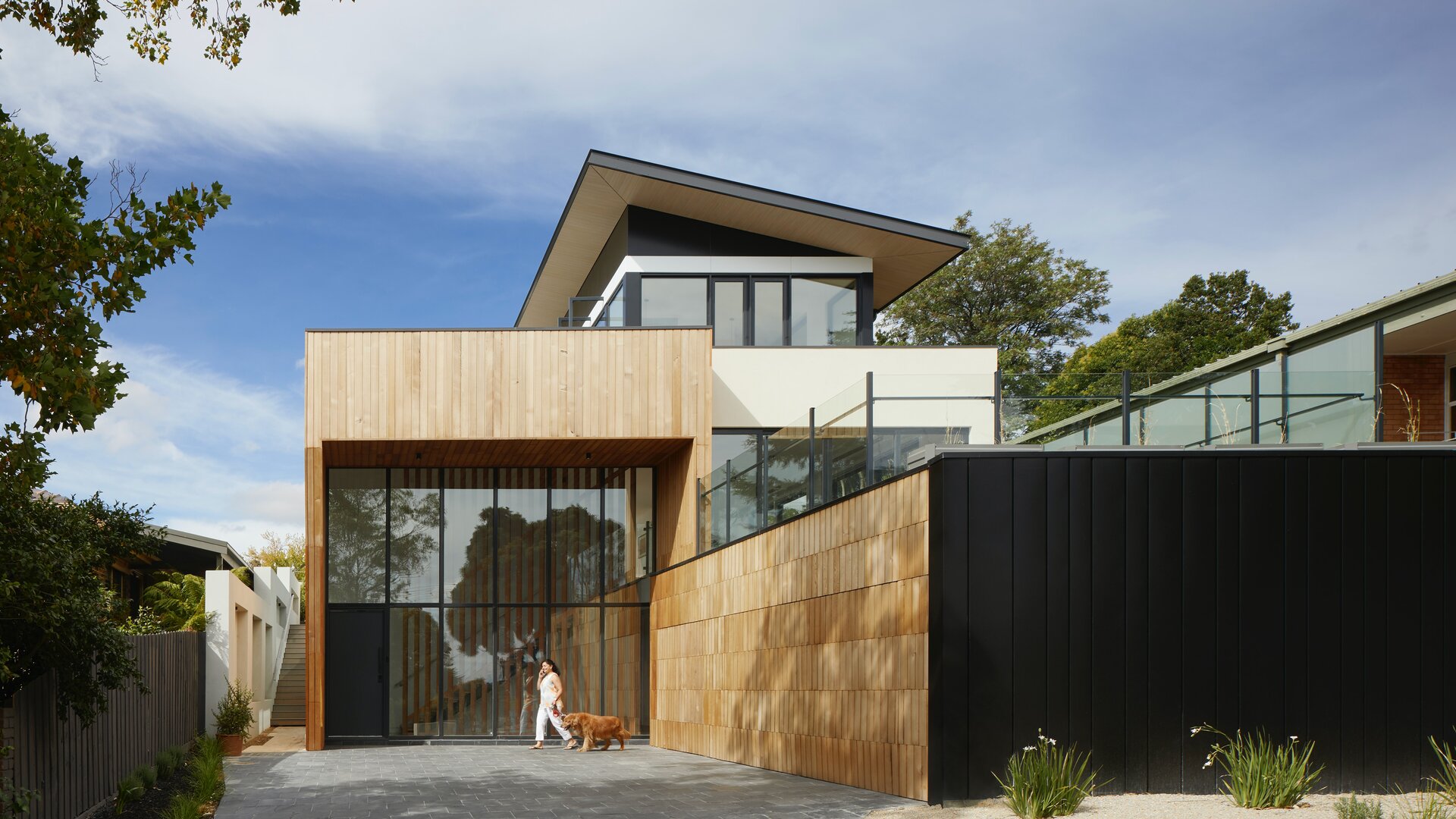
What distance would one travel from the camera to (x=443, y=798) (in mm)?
11789

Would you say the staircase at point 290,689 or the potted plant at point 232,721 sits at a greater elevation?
the potted plant at point 232,721

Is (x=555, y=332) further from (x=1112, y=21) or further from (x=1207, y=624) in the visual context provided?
(x=1112, y=21)

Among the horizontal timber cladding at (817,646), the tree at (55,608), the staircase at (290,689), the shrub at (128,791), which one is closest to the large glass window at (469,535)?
the horizontal timber cladding at (817,646)

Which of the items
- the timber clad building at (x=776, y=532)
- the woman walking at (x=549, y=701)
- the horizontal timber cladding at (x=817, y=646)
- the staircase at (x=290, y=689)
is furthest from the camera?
the staircase at (x=290, y=689)

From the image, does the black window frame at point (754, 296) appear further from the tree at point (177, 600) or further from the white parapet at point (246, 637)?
the tree at point (177, 600)

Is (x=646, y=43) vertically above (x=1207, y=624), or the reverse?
(x=646, y=43)

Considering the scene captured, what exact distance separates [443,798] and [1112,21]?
20510mm

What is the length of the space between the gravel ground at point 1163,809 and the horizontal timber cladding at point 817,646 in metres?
0.51

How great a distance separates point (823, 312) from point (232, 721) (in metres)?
11.2

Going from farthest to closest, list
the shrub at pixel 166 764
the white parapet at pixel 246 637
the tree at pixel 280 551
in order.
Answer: the tree at pixel 280 551 < the white parapet at pixel 246 637 < the shrub at pixel 166 764

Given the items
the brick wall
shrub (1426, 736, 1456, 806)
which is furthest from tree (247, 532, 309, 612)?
shrub (1426, 736, 1456, 806)

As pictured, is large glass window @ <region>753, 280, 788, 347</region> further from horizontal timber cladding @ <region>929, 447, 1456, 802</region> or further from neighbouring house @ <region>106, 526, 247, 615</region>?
horizontal timber cladding @ <region>929, 447, 1456, 802</region>

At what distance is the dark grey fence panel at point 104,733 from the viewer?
28.6ft

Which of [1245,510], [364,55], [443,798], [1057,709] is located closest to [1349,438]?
[1245,510]
